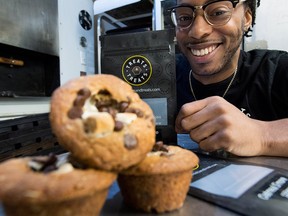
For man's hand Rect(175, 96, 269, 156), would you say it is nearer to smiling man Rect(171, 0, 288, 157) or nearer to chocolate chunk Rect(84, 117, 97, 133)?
smiling man Rect(171, 0, 288, 157)

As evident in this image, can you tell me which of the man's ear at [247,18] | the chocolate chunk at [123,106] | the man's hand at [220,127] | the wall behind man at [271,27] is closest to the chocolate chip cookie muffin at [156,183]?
the chocolate chunk at [123,106]

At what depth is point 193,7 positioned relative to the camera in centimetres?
104

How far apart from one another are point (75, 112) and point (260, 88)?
112 centimetres

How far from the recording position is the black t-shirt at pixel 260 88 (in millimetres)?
1222

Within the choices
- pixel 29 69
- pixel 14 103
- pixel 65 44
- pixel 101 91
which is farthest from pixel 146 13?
pixel 101 91

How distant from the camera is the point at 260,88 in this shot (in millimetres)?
1240

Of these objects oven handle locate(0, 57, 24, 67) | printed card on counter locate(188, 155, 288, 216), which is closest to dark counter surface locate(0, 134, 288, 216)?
printed card on counter locate(188, 155, 288, 216)

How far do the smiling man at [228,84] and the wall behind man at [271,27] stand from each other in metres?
0.80

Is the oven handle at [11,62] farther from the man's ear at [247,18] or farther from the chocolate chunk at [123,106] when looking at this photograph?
the man's ear at [247,18]

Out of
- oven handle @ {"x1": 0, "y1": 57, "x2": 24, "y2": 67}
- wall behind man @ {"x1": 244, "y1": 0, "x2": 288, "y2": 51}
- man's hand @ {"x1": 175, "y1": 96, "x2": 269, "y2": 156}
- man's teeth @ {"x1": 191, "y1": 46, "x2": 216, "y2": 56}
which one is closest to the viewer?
man's hand @ {"x1": 175, "y1": 96, "x2": 269, "y2": 156}

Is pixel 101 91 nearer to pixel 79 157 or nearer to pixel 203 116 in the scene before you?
pixel 79 157

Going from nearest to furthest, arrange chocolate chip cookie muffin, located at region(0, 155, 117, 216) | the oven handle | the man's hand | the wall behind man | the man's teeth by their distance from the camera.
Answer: chocolate chip cookie muffin, located at region(0, 155, 117, 216)
the man's hand
the man's teeth
the oven handle
the wall behind man

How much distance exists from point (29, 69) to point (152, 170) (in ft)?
4.41

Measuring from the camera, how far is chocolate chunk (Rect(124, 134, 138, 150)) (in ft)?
1.23
